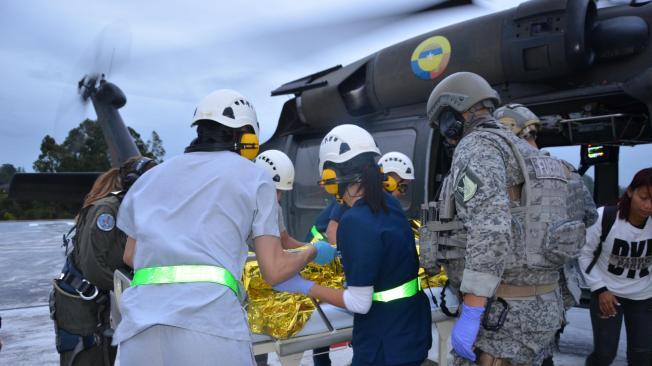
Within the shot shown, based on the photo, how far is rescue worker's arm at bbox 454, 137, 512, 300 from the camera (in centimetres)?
182

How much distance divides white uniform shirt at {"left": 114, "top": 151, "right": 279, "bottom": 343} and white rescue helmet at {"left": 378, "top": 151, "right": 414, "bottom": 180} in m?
2.65

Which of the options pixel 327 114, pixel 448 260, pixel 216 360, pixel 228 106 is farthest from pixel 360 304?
pixel 327 114

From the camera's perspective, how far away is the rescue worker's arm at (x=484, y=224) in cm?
182

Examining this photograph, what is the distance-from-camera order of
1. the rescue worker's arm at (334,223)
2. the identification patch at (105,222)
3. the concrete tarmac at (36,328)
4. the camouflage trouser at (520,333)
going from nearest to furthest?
the camouflage trouser at (520,333) → the identification patch at (105,222) → the rescue worker's arm at (334,223) → the concrete tarmac at (36,328)

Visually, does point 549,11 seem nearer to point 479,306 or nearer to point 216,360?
point 479,306

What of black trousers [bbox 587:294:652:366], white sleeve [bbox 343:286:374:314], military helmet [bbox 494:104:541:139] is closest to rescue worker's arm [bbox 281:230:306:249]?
white sleeve [bbox 343:286:374:314]

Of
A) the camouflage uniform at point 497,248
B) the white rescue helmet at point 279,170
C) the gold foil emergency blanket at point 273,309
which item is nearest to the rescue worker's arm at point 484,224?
the camouflage uniform at point 497,248

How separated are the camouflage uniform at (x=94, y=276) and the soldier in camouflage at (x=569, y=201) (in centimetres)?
212

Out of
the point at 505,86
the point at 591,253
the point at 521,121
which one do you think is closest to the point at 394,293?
the point at 521,121

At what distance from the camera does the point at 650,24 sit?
418 cm

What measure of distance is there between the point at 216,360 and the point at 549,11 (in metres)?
4.14

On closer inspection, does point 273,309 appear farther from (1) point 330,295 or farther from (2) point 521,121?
(2) point 521,121

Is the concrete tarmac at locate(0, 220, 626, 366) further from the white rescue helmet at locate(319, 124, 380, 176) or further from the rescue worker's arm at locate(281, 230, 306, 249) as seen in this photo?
the white rescue helmet at locate(319, 124, 380, 176)

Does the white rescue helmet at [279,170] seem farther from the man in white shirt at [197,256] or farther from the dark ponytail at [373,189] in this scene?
the man in white shirt at [197,256]
